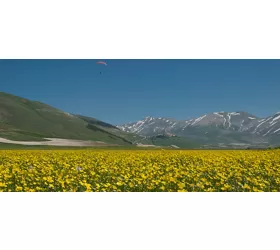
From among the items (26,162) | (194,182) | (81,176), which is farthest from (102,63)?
(26,162)

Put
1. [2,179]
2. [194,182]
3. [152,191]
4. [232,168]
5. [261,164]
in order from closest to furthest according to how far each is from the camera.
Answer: [152,191] → [194,182] → [2,179] → [232,168] → [261,164]

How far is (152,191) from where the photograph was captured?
11.9m

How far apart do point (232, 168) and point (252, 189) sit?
13.8 feet

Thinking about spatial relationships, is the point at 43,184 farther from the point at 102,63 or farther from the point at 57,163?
the point at 57,163

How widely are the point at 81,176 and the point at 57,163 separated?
564 centimetres

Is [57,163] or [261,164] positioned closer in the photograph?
[261,164]

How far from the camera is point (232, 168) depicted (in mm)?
16625

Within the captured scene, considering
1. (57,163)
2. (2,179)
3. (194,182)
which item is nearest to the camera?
(194,182)

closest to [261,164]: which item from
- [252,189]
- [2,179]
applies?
[252,189]

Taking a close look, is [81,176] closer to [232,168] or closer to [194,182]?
[194,182]

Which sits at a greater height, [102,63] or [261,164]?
[102,63]
